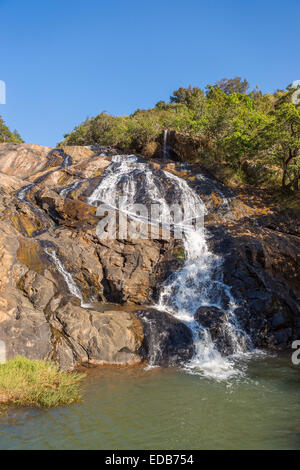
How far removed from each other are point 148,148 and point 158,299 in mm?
20827

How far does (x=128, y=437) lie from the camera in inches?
242

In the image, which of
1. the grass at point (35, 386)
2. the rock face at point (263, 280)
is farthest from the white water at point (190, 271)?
the grass at point (35, 386)

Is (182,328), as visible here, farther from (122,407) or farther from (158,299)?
(122,407)

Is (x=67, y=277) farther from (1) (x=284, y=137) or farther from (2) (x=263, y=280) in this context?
(1) (x=284, y=137)

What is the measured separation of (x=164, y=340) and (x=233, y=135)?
17.2 meters

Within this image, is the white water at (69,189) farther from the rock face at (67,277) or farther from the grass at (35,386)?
the grass at (35,386)

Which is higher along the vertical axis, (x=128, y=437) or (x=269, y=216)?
(x=269, y=216)

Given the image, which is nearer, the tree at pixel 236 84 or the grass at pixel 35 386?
the grass at pixel 35 386

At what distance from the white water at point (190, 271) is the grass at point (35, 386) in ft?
13.5

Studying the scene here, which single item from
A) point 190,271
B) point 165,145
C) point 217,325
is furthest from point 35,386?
point 165,145

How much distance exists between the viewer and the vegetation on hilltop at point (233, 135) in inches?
822

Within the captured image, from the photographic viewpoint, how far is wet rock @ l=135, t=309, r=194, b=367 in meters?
10.8

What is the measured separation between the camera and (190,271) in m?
14.8
